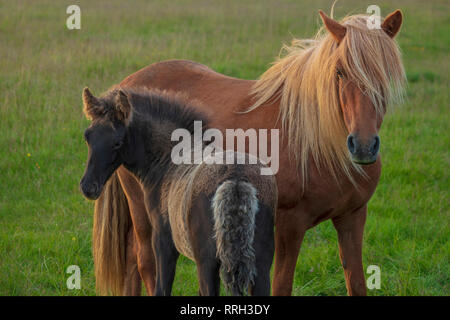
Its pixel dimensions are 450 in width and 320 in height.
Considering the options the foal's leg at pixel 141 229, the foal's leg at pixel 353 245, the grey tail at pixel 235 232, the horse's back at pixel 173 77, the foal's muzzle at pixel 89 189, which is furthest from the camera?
the horse's back at pixel 173 77

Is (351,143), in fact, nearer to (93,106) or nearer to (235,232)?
(235,232)

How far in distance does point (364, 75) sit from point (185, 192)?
4.13 ft

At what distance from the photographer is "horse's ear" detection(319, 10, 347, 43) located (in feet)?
10.8

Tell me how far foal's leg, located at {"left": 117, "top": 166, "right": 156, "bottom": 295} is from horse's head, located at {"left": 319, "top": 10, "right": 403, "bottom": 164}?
5.56ft

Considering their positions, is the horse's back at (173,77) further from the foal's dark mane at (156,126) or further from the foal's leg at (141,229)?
the foal's dark mane at (156,126)

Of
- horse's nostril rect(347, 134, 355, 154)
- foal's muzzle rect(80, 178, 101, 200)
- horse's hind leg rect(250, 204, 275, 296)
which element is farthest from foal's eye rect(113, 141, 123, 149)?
horse's nostril rect(347, 134, 355, 154)

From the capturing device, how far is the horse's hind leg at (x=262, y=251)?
2586 millimetres

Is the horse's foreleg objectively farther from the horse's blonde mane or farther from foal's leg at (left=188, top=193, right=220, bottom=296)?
foal's leg at (left=188, top=193, right=220, bottom=296)

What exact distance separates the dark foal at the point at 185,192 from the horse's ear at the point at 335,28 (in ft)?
3.23

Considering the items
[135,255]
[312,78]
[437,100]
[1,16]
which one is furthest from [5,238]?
[1,16]

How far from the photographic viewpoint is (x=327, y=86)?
3385 mm

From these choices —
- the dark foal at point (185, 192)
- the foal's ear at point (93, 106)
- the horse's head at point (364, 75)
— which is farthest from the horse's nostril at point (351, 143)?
the foal's ear at point (93, 106)

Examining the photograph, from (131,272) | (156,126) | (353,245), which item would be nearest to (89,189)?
(156,126)
